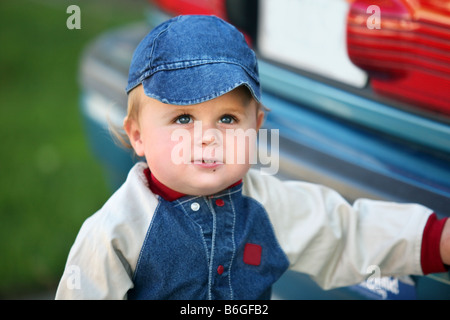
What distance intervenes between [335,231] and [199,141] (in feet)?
1.53

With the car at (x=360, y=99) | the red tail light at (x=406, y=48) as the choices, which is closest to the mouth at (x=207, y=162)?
the car at (x=360, y=99)

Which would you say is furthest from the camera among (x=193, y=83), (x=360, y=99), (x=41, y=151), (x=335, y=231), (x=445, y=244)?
(x=41, y=151)

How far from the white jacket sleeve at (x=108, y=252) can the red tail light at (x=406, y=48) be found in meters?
0.71

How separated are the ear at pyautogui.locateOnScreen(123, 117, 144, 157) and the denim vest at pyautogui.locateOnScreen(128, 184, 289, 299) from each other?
0.14 meters

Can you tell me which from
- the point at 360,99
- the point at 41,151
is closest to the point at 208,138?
the point at 360,99

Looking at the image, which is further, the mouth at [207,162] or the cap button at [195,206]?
the cap button at [195,206]

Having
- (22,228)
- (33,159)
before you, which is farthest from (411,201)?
(33,159)

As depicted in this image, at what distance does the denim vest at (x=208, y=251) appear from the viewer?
1.46 m

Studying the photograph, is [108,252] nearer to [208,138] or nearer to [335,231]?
[208,138]

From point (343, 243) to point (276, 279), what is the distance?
0.20 meters

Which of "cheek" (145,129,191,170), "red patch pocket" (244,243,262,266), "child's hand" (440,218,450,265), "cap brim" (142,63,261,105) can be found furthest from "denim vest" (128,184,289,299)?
"child's hand" (440,218,450,265)

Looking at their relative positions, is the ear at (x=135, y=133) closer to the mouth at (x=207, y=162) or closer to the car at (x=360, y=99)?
the mouth at (x=207, y=162)

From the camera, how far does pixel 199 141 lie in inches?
Answer: 53.8

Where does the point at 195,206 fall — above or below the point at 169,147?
below
